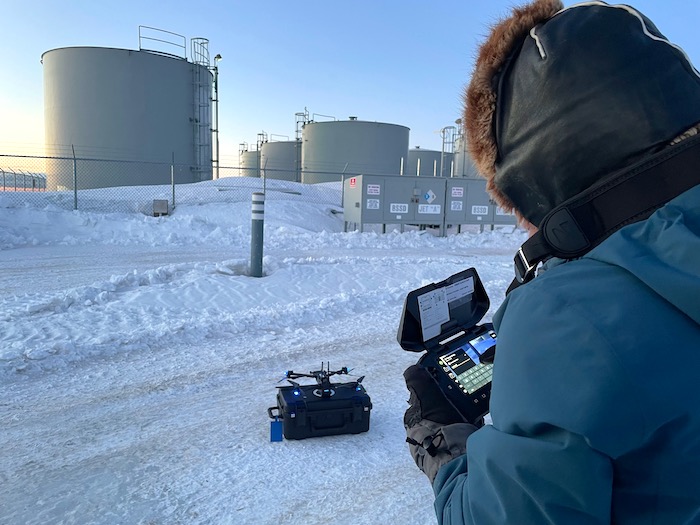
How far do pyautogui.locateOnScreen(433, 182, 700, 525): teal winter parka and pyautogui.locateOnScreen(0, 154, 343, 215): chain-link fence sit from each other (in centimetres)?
1585

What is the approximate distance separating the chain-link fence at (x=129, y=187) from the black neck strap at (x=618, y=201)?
615 inches

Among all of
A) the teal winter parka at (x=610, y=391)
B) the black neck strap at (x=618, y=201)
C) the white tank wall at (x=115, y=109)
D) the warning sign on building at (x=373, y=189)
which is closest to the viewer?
the teal winter parka at (x=610, y=391)

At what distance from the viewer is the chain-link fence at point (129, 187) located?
16103 mm

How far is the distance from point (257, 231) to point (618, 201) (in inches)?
272

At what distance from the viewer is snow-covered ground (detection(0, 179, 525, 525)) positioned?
264 centimetres

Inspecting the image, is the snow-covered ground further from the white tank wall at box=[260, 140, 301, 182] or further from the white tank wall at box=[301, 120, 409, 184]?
the white tank wall at box=[260, 140, 301, 182]

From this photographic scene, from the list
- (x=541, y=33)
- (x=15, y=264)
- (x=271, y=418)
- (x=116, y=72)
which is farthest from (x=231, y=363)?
(x=116, y=72)

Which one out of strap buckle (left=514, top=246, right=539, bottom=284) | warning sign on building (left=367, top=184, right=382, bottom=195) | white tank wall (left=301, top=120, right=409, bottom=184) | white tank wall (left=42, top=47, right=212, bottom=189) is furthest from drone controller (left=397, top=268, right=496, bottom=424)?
white tank wall (left=301, top=120, right=409, bottom=184)

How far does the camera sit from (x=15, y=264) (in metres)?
9.13

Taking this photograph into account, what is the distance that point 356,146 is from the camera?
2912 cm

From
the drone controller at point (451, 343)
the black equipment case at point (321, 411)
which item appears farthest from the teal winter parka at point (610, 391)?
the black equipment case at point (321, 411)

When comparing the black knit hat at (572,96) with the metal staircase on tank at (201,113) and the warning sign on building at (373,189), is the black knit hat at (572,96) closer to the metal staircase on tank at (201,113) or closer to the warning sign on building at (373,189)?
the warning sign on building at (373,189)

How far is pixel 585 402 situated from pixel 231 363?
408 cm

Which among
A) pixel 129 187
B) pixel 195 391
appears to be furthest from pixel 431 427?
pixel 129 187
